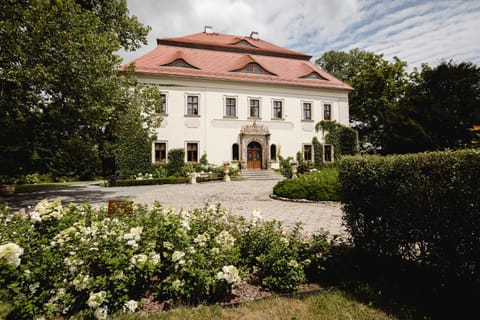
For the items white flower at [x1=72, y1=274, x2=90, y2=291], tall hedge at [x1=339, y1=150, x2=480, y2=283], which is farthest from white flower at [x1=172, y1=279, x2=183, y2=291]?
tall hedge at [x1=339, y1=150, x2=480, y2=283]

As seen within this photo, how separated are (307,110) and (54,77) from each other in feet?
67.8

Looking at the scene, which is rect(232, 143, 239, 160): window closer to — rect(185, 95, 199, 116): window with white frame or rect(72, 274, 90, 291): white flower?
rect(185, 95, 199, 116): window with white frame

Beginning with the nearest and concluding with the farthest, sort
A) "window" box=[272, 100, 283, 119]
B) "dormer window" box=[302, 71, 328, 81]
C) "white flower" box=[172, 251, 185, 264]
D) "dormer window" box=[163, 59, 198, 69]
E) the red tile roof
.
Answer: "white flower" box=[172, 251, 185, 264] < "dormer window" box=[163, 59, 198, 69] < the red tile roof < "window" box=[272, 100, 283, 119] < "dormer window" box=[302, 71, 328, 81]

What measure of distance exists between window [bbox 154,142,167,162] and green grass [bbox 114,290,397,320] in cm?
1894

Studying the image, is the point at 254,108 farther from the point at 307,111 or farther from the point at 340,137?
the point at 340,137

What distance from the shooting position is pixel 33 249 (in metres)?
2.50

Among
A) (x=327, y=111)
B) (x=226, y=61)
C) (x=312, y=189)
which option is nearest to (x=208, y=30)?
(x=226, y=61)

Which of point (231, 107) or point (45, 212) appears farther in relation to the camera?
point (231, 107)

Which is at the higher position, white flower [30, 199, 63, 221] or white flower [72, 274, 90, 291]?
white flower [30, 199, 63, 221]

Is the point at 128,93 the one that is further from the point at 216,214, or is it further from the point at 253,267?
the point at 253,267

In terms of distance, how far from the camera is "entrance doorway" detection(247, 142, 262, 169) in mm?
22703

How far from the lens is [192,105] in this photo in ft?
70.1

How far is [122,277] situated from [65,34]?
8.83 meters

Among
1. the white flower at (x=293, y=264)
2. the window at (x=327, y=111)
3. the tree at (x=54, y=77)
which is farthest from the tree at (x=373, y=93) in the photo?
the white flower at (x=293, y=264)
